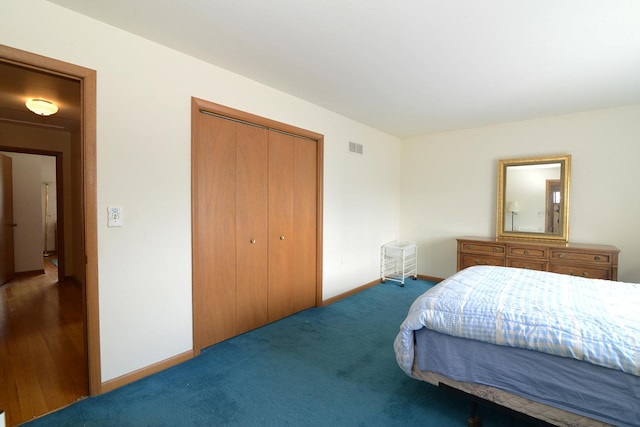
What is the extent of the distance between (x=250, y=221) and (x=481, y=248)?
10.0 ft

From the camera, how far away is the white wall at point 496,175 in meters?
3.46

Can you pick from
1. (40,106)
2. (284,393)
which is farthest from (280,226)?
(40,106)

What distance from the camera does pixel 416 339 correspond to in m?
1.83

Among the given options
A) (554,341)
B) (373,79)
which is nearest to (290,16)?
(373,79)

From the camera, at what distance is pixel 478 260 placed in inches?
156

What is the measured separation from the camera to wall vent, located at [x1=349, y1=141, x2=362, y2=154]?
410cm

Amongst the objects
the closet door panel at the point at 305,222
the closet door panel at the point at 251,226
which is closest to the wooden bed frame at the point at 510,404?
the closet door panel at the point at 251,226

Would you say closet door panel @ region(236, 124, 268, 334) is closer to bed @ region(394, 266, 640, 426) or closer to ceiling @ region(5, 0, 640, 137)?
ceiling @ region(5, 0, 640, 137)

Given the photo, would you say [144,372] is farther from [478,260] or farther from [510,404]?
[478,260]

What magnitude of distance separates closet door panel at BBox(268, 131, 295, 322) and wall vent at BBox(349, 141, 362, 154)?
108 cm

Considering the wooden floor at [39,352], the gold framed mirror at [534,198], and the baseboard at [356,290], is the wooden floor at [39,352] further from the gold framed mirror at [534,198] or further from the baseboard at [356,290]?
the gold framed mirror at [534,198]

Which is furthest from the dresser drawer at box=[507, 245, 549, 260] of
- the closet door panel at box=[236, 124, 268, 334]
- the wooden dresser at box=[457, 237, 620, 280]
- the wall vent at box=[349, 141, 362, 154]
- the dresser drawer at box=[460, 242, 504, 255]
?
the closet door panel at box=[236, 124, 268, 334]

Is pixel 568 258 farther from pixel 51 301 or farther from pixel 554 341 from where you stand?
pixel 51 301

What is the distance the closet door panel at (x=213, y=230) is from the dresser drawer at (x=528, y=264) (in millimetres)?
3389
